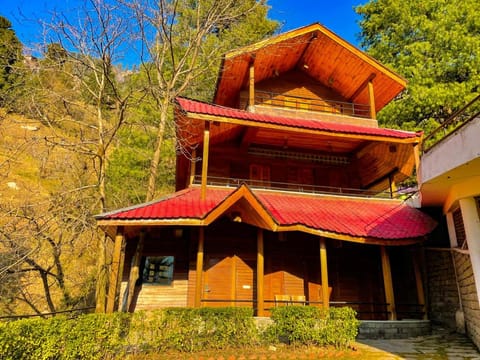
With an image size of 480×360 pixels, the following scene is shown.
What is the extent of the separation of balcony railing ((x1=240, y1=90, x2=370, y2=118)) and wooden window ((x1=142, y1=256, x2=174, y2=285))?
7.57 metres

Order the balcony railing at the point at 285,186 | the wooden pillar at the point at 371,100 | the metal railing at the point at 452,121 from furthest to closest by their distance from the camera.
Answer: the wooden pillar at the point at 371,100
the balcony railing at the point at 285,186
the metal railing at the point at 452,121

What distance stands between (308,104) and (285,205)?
5926mm

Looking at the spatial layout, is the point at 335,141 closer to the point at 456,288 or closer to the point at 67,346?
Answer: the point at 456,288

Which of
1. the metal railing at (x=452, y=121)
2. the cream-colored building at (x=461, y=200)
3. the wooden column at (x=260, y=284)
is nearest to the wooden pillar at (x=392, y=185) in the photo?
the metal railing at (x=452, y=121)

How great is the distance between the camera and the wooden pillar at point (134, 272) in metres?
10.2

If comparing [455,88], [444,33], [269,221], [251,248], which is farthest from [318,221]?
[444,33]

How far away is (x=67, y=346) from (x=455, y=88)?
2026cm

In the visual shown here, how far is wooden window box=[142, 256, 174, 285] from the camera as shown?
10.8 m

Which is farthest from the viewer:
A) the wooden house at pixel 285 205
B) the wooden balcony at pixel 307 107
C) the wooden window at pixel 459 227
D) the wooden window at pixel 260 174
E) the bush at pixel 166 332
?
the wooden balcony at pixel 307 107

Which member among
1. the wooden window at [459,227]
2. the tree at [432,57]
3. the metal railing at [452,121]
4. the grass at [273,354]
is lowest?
the grass at [273,354]

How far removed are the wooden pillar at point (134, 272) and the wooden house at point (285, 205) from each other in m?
0.05

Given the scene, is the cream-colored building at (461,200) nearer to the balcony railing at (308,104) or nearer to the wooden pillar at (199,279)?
the wooden pillar at (199,279)

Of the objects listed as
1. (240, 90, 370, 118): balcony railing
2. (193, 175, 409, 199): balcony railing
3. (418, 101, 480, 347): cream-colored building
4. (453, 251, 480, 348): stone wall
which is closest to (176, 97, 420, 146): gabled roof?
(193, 175, 409, 199): balcony railing

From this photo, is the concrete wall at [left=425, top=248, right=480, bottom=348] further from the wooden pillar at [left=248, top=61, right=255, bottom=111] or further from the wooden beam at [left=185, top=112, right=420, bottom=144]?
the wooden pillar at [left=248, top=61, right=255, bottom=111]
